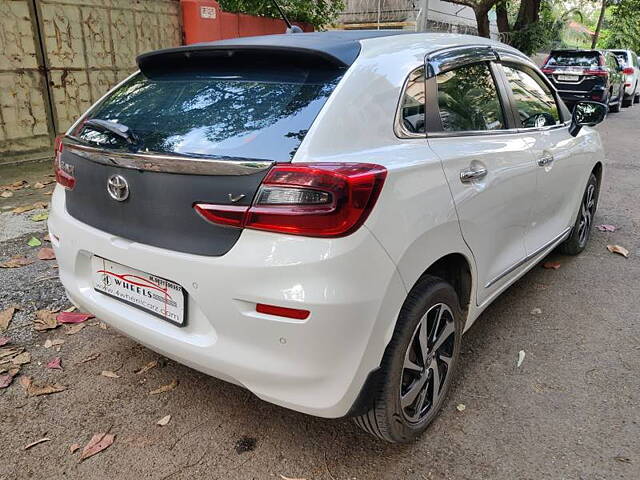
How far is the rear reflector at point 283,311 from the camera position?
1.69m

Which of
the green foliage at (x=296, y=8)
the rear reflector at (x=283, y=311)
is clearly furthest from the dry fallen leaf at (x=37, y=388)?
the green foliage at (x=296, y=8)

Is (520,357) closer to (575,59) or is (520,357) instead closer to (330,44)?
(330,44)

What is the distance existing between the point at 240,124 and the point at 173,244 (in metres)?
0.49

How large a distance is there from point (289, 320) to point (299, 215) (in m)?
0.34

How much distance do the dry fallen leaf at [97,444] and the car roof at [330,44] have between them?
1.65 metres

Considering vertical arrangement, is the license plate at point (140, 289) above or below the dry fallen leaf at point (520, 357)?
above

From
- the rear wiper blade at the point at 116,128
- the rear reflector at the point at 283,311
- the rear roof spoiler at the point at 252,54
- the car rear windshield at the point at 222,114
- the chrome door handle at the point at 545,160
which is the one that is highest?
the rear roof spoiler at the point at 252,54

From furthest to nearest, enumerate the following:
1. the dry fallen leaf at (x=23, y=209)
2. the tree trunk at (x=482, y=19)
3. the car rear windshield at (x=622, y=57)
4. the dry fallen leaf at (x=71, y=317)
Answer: the car rear windshield at (x=622, y=57)
the tree trunk at (x=482, y=19)
the dry fallen leaf at (x=23, y=209)
the dry fallen leaf at (x=71, y=317)

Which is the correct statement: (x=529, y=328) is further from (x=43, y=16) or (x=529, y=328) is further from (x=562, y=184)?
(x=43, y=16)

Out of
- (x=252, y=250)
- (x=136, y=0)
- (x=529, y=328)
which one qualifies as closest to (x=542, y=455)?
(x=529, y=328)

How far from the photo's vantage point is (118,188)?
6.51ft

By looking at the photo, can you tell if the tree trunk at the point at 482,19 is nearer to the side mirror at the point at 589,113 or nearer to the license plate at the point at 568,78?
the license plate at the point at 568,78

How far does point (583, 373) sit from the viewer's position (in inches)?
109

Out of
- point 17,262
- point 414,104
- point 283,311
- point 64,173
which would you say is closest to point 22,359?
point 64,173
